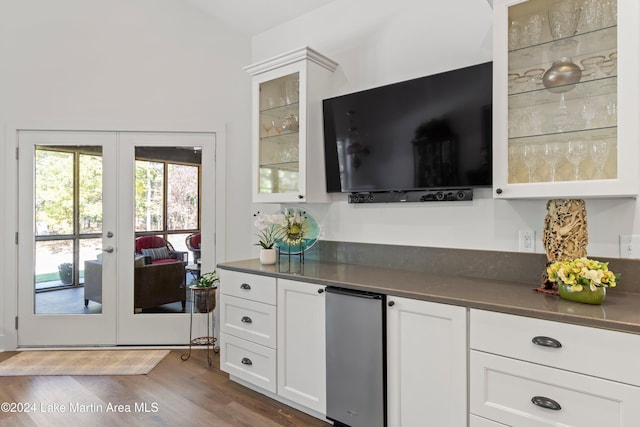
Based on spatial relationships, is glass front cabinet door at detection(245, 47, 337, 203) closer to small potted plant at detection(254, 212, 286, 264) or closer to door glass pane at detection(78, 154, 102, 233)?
small potted plant at detection(254, 212, 286, 264)

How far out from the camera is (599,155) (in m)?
1.71

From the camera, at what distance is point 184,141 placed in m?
3.49

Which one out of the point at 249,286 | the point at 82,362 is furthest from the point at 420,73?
the point at 82,362

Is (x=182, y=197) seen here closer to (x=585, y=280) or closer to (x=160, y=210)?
(x=160, y=210)

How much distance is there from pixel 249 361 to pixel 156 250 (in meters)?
1.57

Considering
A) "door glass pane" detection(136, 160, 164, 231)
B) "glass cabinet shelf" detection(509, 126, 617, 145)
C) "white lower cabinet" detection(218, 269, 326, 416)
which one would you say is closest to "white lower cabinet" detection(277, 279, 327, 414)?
"white lower cabinet" detection(218, 269, 326, 416)

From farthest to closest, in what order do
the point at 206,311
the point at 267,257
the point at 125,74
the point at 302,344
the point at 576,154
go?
1. the point at 125,74
2. the point at 206,311
3. the point at 267,257
4. the point at 302,344
5. the point at 576,154

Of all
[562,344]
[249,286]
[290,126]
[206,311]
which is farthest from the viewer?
[206,311]

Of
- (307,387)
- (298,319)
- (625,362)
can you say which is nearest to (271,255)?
(298,319)

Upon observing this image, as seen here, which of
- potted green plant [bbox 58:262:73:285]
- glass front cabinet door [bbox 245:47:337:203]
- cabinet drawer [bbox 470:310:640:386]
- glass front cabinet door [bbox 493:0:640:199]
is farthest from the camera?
potted green plant [bbox 58:262:73:285]

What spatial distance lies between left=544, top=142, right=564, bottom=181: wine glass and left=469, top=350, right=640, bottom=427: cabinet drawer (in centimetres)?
88

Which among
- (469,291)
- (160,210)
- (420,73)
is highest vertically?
(420,73)

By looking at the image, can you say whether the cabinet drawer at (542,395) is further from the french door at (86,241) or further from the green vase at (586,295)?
the french door at (86,241)

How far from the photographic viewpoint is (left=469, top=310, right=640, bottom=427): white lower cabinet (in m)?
1.36
